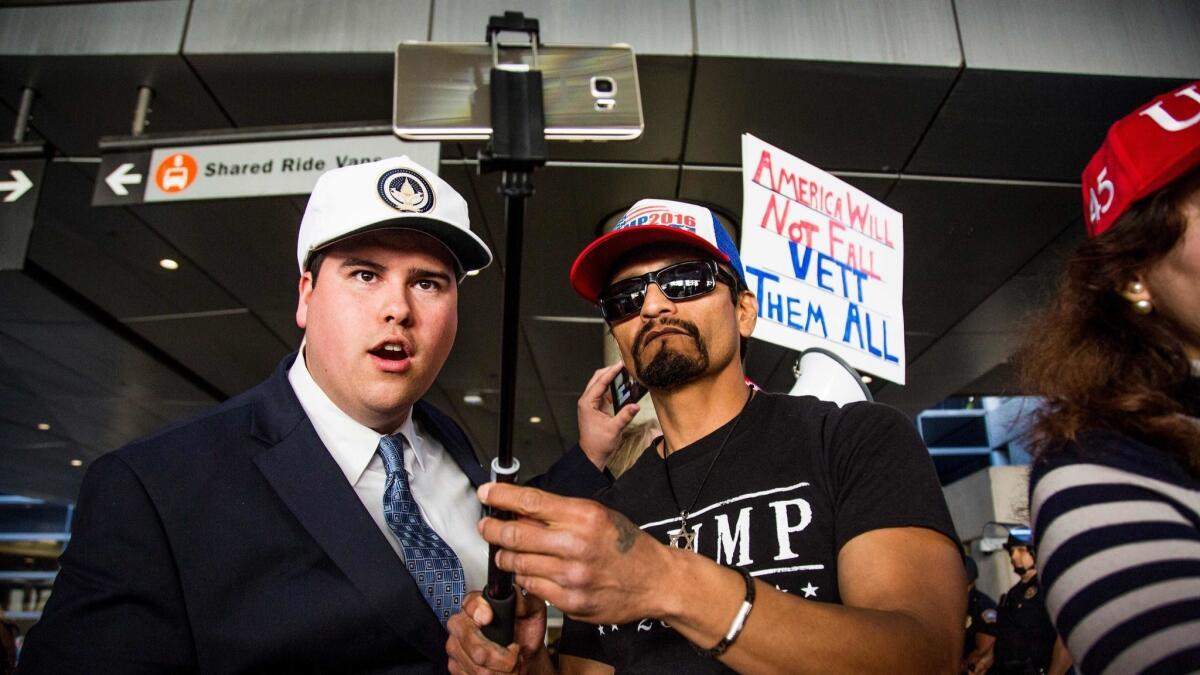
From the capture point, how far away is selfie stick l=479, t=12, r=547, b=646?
2.15ft

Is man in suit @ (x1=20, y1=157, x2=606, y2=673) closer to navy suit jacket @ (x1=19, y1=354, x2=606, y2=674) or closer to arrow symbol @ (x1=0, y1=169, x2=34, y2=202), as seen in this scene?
navy suit jacket @ (x1=19, y1=354, x2=606, y2=674)

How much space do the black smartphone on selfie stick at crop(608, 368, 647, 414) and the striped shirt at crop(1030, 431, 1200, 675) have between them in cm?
115

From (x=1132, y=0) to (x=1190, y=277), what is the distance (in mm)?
4043

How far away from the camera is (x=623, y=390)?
7.12 ft

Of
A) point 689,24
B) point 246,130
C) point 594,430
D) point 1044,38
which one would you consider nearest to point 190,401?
point 246,130

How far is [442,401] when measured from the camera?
9.54 metres

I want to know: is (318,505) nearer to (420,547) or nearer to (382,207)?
(420,547)

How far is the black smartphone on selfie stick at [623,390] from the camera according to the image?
2.10 m

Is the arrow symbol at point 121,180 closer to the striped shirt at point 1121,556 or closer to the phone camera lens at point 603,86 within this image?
the phone camera lens at point 603,86

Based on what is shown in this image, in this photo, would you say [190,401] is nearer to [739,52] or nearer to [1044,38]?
[739,52]

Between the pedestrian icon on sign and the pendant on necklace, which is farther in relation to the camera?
the pedestrian icon on sign

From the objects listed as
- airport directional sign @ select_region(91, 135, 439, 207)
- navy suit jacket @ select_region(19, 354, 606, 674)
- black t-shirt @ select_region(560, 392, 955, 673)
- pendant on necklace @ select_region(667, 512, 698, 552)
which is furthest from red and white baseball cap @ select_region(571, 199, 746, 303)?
airport directional sign @ select_region(91, 135, 439, 207)

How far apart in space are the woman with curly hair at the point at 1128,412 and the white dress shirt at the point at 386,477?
3.57 feet

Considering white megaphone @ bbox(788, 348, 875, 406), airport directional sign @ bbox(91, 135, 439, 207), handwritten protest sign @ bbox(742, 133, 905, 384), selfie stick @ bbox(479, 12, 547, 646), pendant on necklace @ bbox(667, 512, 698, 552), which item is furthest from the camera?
airport directional sign @ bbox(91, 135, 439, 207)
